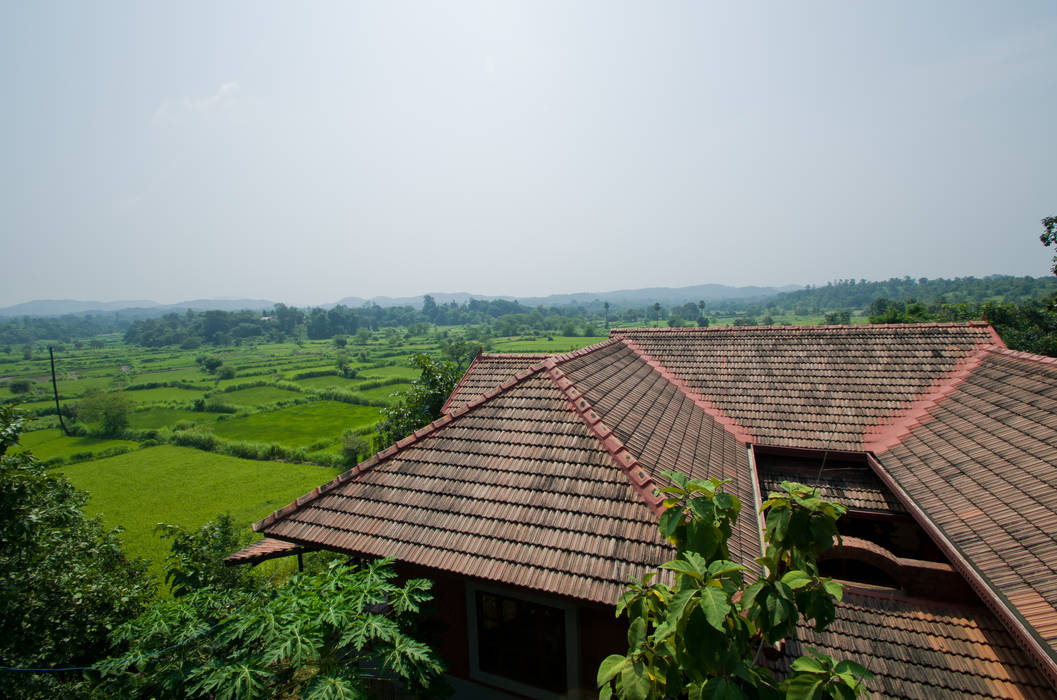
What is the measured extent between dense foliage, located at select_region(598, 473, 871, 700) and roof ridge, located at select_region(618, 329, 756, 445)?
6502 millimetres

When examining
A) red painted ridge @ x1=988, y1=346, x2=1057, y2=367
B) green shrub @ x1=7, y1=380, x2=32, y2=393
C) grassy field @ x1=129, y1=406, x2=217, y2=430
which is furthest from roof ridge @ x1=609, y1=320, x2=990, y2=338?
green shrub @ x1=7, y1=380, x2=32, y2=393

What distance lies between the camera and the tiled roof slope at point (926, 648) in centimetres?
439

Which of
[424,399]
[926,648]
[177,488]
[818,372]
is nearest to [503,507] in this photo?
[926,648]

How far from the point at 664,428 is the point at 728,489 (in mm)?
1270

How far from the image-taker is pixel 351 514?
18.8 ft

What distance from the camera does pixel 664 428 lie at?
7430 millimetres

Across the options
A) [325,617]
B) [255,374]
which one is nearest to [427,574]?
[325,617]

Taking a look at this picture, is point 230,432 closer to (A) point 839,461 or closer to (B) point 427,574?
(B) point 427,574

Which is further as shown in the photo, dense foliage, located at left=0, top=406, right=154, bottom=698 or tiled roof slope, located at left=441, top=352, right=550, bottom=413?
tiled roof slope, located at left=441, top=352, right=550, bottom=413

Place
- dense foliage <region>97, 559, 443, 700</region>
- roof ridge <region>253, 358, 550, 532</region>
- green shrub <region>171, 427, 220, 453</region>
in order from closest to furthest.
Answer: dense foliage <region>97, 559, 443, 700</region> < roof ridge <region>253, 358, 550, 532</region> < green shrub <region>171, 427, 220, 453</region>

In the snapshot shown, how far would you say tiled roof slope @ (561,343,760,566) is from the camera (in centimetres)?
601

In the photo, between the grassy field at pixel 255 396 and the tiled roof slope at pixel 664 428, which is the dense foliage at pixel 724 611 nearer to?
the tiled roof slope at pixel 664 428

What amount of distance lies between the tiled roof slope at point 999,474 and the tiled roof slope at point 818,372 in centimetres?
67

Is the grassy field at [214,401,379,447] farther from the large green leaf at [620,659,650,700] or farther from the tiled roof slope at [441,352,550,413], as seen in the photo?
the large green leaf at [620,659,650,700]
